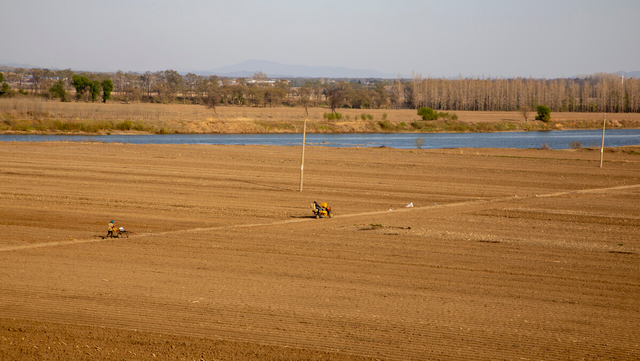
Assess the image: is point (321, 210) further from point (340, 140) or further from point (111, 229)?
point (340, 140)

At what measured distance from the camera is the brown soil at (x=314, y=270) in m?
8.19

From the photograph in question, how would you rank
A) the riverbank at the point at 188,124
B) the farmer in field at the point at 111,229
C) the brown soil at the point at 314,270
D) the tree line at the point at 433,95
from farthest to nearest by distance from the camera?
the tree line at the point at 433,95, the riverbank at the point at 188,124, the farmer in field at the point at 111,229, the brown soil at the point at 314,270

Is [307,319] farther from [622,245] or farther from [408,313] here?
[622,245]

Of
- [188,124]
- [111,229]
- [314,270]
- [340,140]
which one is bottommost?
[314,270]

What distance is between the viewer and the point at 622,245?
15.4 metres

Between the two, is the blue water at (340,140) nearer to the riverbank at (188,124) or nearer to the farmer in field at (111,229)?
the riverbank at (188,124)

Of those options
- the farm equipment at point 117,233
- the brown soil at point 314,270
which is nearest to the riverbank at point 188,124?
the brown soil at point 314,270

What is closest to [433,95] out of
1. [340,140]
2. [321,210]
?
[340,140]

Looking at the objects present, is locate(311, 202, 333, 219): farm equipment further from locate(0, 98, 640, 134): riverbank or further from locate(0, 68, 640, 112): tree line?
locate(0, 68, 640, 112): tree line

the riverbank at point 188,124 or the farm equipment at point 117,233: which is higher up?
the riverbank at point 188,124

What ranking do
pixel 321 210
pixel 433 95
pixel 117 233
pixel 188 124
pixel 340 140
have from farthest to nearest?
1. pixel 433 95
2. pixel 188 124
3. pixel 340 140
4. pixel 321 210
5. pixel 117 233

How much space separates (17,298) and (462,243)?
10262 mm

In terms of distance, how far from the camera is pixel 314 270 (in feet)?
40.2

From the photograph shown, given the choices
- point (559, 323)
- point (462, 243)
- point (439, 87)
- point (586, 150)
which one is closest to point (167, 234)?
point (462, 243)
